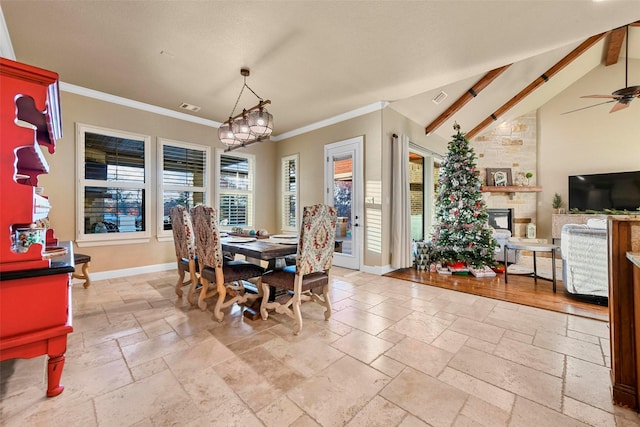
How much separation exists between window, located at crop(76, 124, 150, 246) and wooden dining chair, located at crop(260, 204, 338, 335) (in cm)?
293

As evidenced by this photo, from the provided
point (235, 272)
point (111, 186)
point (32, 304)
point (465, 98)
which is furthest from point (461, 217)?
point (111, 186)

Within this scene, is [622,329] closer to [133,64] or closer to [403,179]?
[403,179]

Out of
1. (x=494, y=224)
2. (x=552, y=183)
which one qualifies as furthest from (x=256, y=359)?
(x=552, y=183)

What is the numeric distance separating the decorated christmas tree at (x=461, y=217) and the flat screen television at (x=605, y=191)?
3.81 m

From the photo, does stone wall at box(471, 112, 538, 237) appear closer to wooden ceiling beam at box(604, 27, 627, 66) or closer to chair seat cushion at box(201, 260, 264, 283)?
wooden ceiling beam at box(604, 27, 627, 66)

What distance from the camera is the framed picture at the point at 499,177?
7.14 m

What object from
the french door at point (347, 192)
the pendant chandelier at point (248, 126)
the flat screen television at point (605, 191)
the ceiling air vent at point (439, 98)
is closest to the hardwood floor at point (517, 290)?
the french door at point (347, 192)

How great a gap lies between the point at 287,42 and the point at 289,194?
3453 millimetres

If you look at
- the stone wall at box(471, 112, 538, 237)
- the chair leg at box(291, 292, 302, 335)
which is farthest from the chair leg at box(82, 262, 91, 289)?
the stone wall at box(471, 112, 538, 237)

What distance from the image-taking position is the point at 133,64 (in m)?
→ 3.09

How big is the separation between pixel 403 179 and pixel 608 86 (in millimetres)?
6227

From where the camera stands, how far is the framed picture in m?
7.14

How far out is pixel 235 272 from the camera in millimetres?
2676

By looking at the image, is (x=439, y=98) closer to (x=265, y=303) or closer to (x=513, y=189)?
(x=513, y=189)
